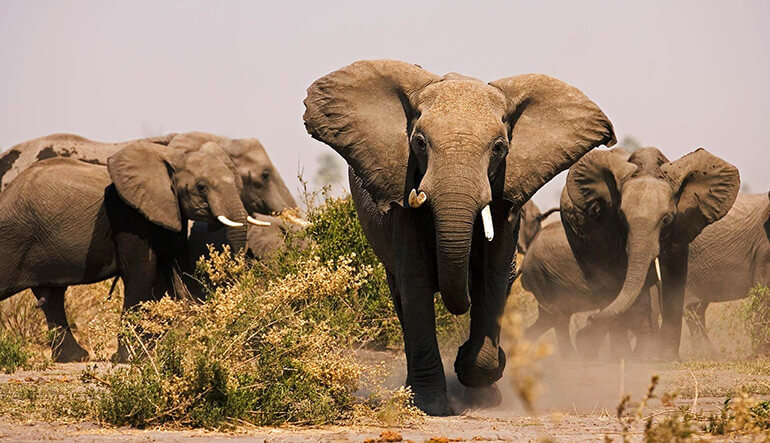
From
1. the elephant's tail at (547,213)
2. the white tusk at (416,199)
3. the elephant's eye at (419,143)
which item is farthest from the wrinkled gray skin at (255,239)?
the white tusk at (416,199)

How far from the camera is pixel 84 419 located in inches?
226

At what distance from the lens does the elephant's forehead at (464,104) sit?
21.3ft

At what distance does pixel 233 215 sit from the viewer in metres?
12.4

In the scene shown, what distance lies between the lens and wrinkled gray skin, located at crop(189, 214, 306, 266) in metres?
13.3

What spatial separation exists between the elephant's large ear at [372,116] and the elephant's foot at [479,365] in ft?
3.70

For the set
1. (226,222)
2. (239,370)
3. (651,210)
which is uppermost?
(651,210)

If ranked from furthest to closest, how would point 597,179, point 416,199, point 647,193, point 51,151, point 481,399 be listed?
1. point 51,151
2. point 597,179
3. point 647,193
4. point 481,399
5. point 416,199

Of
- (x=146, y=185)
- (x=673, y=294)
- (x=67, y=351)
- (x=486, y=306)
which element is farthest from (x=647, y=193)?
(x=67, y=351)

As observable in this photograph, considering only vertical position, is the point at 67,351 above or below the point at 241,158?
below

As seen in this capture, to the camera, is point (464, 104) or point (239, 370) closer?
point (239, 370)

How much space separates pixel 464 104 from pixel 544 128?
0.91 m

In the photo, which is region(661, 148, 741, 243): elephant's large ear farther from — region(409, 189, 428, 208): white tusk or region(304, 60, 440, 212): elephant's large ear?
region(409, 189, 428, 208): white tusk

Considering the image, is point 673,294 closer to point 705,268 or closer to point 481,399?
point 705,268

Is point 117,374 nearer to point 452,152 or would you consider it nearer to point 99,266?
point 452,152
